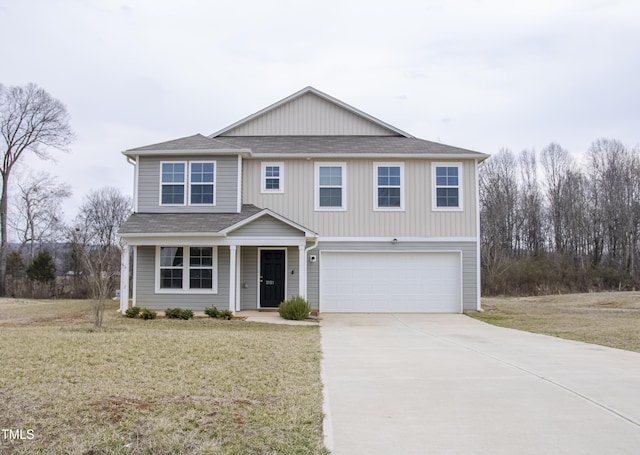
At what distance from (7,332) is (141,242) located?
5717 millimetres

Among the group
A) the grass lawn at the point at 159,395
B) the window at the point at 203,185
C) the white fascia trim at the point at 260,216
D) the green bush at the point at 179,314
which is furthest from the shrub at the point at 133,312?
the grass lawn at the point at 159,395

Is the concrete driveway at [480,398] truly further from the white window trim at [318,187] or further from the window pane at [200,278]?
the white window trim at [318,187]

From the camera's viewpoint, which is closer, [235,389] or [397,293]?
[235,389]

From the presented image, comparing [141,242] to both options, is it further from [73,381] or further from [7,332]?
[73,381]

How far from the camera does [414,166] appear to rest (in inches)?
766

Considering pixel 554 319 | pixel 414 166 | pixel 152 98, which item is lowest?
pixel 554 319

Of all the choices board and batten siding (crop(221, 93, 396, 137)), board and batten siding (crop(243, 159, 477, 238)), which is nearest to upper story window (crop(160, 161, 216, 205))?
board and batten siding (crop(243, 159, 477, 238))

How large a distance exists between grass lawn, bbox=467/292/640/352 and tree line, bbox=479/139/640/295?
626 inches

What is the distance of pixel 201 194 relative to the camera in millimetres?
18781

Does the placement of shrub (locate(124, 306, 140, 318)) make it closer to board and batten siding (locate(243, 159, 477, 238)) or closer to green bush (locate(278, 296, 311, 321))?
green bush (locate(278, 296, 311, 321))

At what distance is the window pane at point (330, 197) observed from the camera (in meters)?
19.5

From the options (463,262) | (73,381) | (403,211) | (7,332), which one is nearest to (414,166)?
(403,211)

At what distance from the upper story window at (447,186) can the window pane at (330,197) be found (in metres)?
3.28

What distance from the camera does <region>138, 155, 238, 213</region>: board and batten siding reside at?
18.6m
